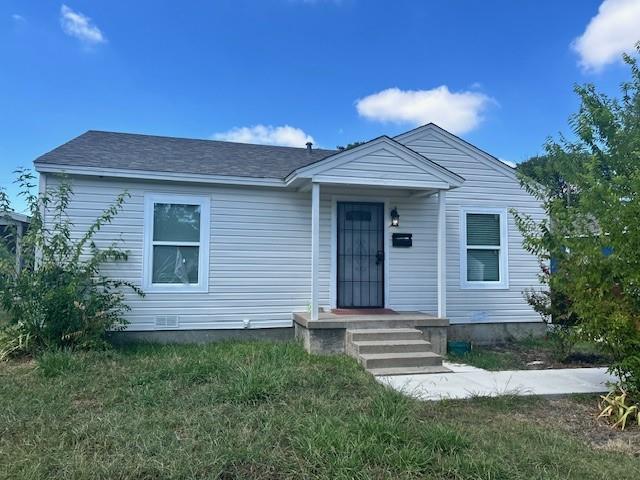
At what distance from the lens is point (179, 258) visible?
24.1ft

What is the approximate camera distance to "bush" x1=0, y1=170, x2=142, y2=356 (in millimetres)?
6020

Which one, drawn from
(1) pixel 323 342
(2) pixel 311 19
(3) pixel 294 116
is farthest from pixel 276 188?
(3) pixel 294 116

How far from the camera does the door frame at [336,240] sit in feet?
25.6

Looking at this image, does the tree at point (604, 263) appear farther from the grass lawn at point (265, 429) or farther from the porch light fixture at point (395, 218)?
the porch light fixture at point (395, 218)

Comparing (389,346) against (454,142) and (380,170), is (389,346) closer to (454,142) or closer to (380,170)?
(380,170)

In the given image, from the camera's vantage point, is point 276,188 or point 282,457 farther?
point 276,188

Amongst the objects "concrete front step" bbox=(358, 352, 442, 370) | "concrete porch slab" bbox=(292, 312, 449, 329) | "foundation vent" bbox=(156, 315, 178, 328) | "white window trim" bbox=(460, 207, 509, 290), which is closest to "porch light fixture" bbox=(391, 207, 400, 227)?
"white window trim" bbox=(460, 207, 509, 290)

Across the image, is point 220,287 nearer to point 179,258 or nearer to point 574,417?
point 179,258

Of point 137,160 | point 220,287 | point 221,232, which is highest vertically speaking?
point 137,160

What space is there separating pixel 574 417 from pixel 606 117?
907cm

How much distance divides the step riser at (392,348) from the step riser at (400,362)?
0.23 meters

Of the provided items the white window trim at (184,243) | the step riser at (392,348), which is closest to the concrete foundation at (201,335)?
the white window trim at (184,243)

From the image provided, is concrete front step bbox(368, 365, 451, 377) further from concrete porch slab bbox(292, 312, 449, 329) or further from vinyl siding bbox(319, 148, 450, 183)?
vinyl siding bbox(319, 148, 450, 183)

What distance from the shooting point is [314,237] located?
6695 millimetres
